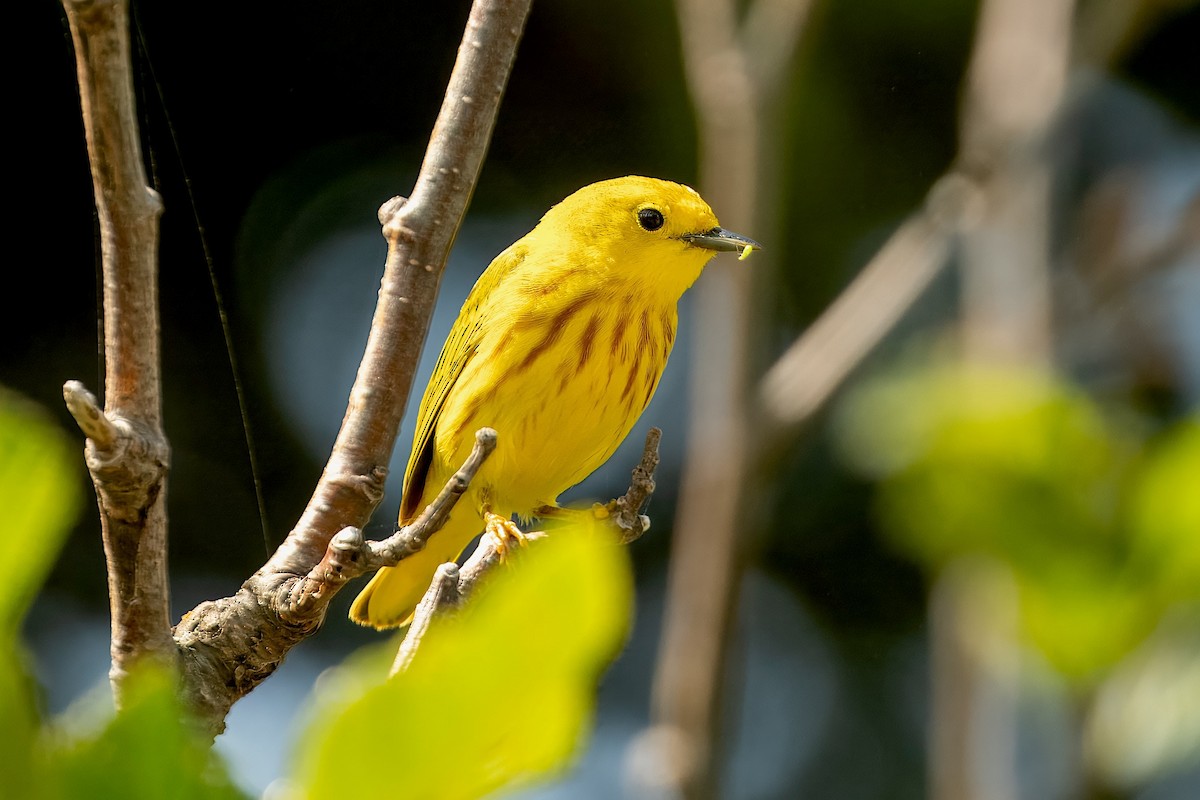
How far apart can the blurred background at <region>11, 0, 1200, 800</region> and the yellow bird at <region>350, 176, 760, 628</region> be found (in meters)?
0.12

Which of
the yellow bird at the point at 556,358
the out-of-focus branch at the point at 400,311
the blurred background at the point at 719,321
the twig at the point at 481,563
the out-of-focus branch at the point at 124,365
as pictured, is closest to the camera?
the out-of-focus branch at the point at 124,365

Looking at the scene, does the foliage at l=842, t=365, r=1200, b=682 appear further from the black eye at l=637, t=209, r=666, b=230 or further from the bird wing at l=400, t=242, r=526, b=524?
the bird wing at l=400, t=242, r=526, b=524

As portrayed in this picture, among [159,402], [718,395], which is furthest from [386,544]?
[718,395]

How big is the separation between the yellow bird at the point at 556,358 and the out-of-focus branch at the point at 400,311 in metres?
1.04

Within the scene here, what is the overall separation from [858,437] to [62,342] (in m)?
2.02

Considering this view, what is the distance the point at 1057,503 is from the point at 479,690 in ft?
5.55

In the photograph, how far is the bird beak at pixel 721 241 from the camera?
2.66 m

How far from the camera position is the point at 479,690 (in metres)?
0.60

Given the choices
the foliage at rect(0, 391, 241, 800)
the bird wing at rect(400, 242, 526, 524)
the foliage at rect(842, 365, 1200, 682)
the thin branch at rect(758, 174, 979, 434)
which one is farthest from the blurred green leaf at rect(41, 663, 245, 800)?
the thin branch at rect(758, 174, 979, 434)

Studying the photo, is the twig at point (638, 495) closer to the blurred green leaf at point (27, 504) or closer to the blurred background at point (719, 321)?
the blurred background at point (719, 321)

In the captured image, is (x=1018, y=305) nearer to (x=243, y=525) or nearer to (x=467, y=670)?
(x=243, y=525)

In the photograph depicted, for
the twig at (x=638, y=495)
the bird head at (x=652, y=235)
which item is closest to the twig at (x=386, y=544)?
the twig at (x=638, y=495)

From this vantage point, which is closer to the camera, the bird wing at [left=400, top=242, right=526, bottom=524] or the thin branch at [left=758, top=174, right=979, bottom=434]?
the bird wing at [left=400, top=242, right=526, bottom=524]

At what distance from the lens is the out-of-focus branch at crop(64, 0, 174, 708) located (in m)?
1.00
